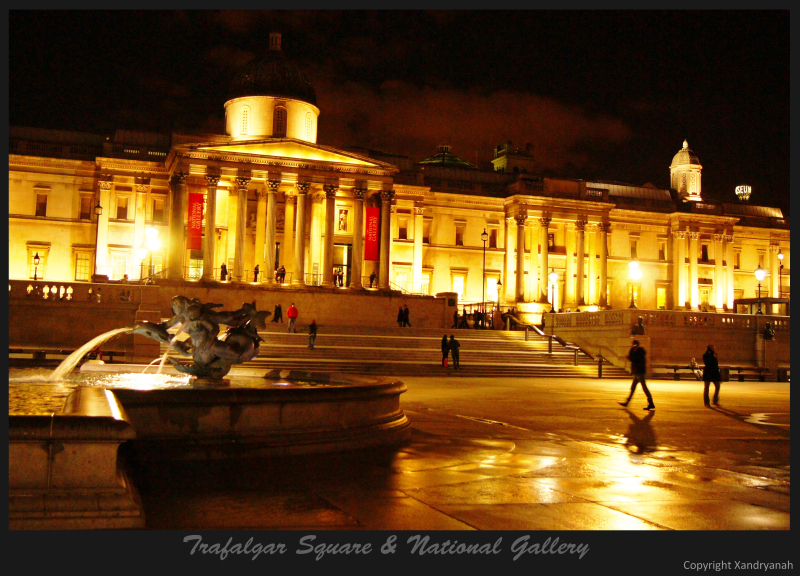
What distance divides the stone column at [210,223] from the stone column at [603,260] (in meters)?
30.4

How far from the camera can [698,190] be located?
71250mm

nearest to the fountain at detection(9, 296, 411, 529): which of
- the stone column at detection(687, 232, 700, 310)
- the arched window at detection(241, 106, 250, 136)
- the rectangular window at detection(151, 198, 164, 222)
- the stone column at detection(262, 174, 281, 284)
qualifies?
the stone column at detection(262, 174, 281, 284)

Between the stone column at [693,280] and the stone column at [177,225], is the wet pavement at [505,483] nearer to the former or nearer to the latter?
the stone column at [177,225]

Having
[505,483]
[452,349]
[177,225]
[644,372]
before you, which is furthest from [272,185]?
[505,483]

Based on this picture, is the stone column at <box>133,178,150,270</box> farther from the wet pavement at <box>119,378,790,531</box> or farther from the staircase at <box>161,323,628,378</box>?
the wet pavement at <box>119,378,790,531</box>

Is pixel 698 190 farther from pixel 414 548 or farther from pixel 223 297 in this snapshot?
pixel 414 548

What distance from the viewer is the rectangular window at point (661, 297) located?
66.6 m

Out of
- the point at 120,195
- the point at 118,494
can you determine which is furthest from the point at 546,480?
the point at 120,195

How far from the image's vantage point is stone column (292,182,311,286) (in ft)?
158

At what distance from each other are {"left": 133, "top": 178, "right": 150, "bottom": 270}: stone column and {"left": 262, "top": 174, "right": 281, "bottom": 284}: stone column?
9.52 meters

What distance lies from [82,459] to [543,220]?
56198 millimetres

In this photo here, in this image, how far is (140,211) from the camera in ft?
173

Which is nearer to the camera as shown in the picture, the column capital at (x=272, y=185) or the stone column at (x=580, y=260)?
the column capital at (x=272, y=185)

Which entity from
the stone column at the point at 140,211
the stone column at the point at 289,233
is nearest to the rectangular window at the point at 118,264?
the stone column at the point at 140,211
